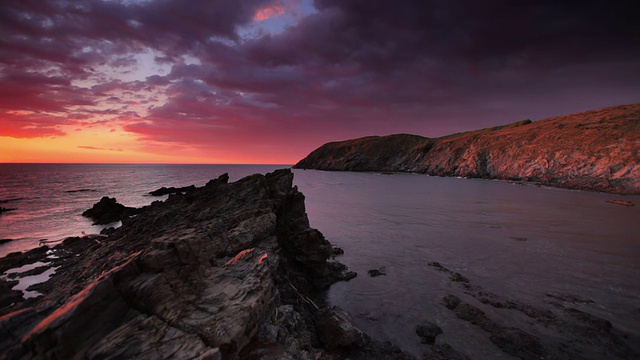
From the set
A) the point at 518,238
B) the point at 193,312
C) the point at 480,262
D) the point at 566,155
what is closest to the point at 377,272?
the point at 480,262

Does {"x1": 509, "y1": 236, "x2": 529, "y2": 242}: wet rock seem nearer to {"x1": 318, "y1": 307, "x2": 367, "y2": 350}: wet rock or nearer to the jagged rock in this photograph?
{"x1": 318, "y1": 307, "x2": 367, "y2": 350}: wet rock

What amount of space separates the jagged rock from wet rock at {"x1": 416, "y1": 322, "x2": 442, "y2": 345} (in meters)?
40.6

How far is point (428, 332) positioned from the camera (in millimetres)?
11906

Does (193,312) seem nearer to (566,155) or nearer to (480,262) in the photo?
(480,262)

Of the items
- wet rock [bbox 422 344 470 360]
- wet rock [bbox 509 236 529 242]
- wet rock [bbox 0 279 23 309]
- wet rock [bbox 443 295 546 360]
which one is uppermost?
wet rock [bbox 509 236 529 242]

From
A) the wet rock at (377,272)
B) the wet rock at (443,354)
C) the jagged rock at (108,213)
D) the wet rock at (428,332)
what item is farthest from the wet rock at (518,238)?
the jagged rock at (108,213)

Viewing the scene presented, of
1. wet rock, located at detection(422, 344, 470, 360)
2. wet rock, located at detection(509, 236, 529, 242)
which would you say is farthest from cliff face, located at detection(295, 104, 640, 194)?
wet rock, located at detection(422, 344, 470, 360)

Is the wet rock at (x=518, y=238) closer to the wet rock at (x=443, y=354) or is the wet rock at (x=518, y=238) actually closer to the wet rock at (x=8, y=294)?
the wet rock at (x=443, y=354)

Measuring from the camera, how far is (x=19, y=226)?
35.4m

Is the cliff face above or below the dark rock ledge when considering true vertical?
above

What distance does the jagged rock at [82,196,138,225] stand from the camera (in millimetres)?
37972

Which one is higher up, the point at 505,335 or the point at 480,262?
the point at 480,262

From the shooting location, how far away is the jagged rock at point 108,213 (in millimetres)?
37972

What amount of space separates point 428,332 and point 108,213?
46.1 meters
